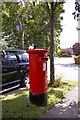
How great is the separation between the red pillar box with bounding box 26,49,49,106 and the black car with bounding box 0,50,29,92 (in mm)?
1330

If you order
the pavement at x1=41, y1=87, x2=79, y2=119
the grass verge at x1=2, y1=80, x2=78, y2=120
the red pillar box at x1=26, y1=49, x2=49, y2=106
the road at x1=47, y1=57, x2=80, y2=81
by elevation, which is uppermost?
the red pillar box at x1=26, y1=49, x2=49, y2=106

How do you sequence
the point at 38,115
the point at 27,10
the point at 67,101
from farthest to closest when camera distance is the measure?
the point at 27,10, the point at 67,101, the point at 38,115

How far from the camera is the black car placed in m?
3.96

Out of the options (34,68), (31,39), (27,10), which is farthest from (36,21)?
(34,68)

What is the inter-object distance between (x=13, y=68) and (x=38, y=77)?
1.62 m

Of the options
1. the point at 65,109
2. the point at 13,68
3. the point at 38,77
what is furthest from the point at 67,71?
the point at 38,77

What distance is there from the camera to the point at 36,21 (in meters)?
25.0

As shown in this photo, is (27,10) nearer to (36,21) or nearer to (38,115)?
(38,115)

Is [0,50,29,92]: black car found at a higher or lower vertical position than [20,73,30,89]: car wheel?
higher

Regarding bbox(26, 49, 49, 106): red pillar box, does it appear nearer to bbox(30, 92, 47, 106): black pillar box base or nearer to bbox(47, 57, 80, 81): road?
bbox(30, 92, 47, 106): black pillar box base

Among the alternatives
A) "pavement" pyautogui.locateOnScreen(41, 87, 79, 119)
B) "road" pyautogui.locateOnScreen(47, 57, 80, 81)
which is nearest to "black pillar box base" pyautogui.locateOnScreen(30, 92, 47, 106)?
"pavement" pyautogui.locateOnScreen(41, 87, 79, 119)

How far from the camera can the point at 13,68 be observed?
431cm

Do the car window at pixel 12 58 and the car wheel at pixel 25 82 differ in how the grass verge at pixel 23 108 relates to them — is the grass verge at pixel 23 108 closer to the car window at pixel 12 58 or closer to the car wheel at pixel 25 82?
the car wheel at pixel 25 82

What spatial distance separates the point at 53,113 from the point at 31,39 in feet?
81.6
